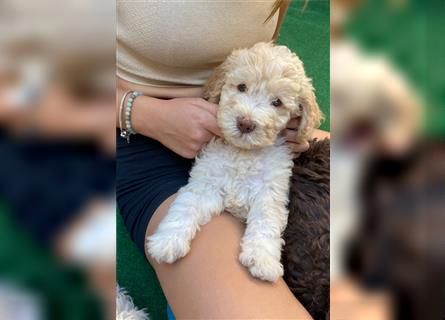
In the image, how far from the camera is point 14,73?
0.48m

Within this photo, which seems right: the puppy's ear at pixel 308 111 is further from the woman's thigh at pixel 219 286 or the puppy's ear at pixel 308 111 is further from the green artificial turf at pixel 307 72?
the woman's thigh at pixel 219 286

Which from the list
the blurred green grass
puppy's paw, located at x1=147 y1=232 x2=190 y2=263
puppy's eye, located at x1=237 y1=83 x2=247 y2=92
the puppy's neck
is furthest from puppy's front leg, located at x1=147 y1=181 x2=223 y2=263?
the blurred green grass

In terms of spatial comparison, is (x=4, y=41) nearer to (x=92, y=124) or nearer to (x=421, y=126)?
(x=92, y=124)

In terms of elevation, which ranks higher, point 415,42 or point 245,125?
point 415,42

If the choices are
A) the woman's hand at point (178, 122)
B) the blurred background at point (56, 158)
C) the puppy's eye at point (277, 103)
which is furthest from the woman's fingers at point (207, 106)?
the blurred background at point (56, 158)

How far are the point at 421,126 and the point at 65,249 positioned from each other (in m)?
0.51

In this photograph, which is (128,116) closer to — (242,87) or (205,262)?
(242,87)

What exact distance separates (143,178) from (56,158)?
45cm

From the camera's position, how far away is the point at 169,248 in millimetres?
834

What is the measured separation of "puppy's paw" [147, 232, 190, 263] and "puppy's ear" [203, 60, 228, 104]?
0.31 meters

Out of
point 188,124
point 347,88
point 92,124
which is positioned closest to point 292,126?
point 188,124

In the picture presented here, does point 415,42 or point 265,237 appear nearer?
point 415,42

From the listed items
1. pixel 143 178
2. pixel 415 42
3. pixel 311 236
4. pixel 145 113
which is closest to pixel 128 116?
pixel 145 113

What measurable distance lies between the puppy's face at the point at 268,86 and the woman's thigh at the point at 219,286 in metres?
0.21
